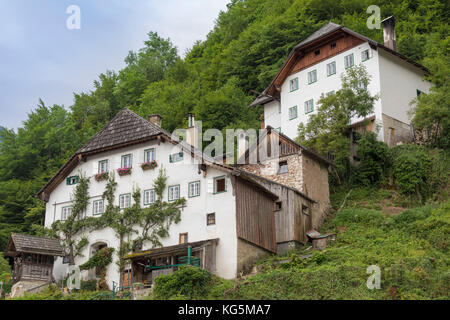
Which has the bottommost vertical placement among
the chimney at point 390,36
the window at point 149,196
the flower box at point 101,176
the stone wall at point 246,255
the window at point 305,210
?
the stone wall at point 246,255

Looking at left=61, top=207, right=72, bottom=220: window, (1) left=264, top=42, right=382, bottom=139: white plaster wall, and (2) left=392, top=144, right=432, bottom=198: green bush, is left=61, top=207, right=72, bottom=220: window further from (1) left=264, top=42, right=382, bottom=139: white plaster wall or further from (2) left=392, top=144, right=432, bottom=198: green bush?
(2) left=392, top=144, right=432, bottom=198: green bush

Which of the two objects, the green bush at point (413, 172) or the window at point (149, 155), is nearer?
the window at point (149, 155)

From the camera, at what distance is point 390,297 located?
86.2ft

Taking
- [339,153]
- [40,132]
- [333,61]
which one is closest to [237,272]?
[339,153]

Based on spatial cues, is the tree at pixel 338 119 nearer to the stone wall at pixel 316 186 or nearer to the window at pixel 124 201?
the stone wall at pixel 316 186

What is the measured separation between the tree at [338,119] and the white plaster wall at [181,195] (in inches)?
391

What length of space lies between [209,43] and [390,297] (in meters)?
60.0

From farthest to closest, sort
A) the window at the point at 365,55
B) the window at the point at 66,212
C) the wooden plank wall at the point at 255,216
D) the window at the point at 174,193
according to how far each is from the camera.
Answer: the window at the point at 365,55 < the window at the point at 66,212 < the window at the point at 174,193 < the wooden plank wall at the point at 255,216

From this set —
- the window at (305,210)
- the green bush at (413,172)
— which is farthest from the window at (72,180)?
the green bush at (413,172)

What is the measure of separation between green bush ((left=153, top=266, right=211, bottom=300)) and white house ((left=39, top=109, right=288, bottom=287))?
Result: 8.53 ft

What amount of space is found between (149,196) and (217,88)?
2894 cm

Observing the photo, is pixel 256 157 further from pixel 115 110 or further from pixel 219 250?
pixel 115 110

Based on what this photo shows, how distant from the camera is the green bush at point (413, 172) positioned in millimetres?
39688

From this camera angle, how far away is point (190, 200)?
36438 millimetres
